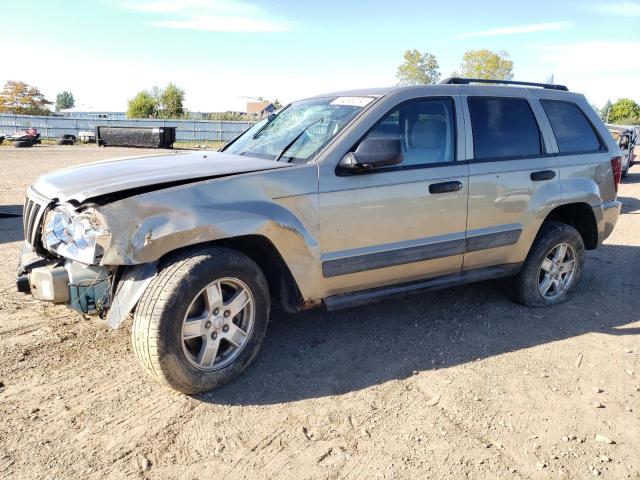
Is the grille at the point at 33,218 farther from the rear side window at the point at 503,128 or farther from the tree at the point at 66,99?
the tree at the point at 66,99

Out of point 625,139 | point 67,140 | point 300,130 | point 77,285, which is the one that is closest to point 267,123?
point 300,130

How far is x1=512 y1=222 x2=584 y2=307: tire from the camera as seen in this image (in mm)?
4770

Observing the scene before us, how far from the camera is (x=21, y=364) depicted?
3494mm

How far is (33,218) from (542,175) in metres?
3.90

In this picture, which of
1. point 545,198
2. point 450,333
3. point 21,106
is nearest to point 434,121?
point 545,198

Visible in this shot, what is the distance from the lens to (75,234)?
311 centimetres

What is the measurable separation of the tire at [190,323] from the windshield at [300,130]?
0.94 metres

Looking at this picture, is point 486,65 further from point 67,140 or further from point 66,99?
point 66,99

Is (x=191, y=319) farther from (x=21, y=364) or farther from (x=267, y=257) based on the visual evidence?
(x=21, y=364)

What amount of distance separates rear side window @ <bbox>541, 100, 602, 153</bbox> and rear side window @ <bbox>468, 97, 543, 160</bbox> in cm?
27

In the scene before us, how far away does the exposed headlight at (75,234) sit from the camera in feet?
9.69

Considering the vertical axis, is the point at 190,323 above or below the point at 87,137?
below

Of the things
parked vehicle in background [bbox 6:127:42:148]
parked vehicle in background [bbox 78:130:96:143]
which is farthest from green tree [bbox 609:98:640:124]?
parked vehicle in background [bbox 6:127:42:148]

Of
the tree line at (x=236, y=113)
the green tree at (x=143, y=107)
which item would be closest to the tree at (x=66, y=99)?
the tree line at (x=236, y=113)
